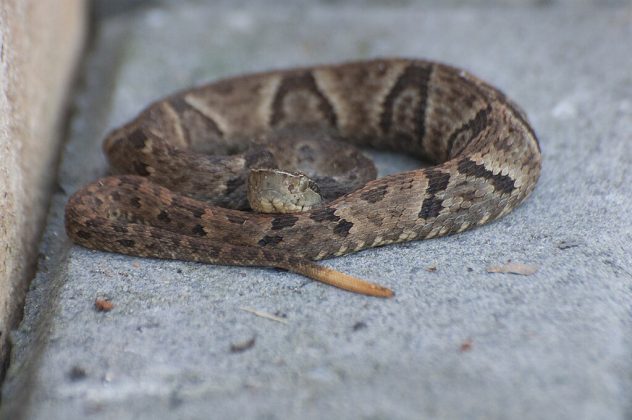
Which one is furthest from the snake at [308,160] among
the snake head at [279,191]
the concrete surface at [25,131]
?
the concrete surface at [25,131]

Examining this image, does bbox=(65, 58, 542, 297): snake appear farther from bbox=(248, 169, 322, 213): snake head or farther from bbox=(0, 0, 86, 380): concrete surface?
bbox=(0, 0, 86, 380): concrete surface

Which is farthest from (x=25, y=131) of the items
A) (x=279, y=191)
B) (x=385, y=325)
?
(x=385, y=325)

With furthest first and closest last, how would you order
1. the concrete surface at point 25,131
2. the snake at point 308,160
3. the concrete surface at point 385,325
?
the snake at point 308,160 → the concrete surface at point 25,131 → the concrete surface at point 385,325

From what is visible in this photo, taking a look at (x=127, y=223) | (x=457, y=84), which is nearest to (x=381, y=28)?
(x=457, y=84)

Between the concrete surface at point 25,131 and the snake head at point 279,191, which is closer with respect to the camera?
the concrete surface at point 25,131

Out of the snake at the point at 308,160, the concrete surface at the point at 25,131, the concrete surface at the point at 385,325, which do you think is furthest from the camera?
the snake at the point at 308,160

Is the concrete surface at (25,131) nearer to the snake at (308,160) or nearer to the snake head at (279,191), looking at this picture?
the snake at (308,160)
